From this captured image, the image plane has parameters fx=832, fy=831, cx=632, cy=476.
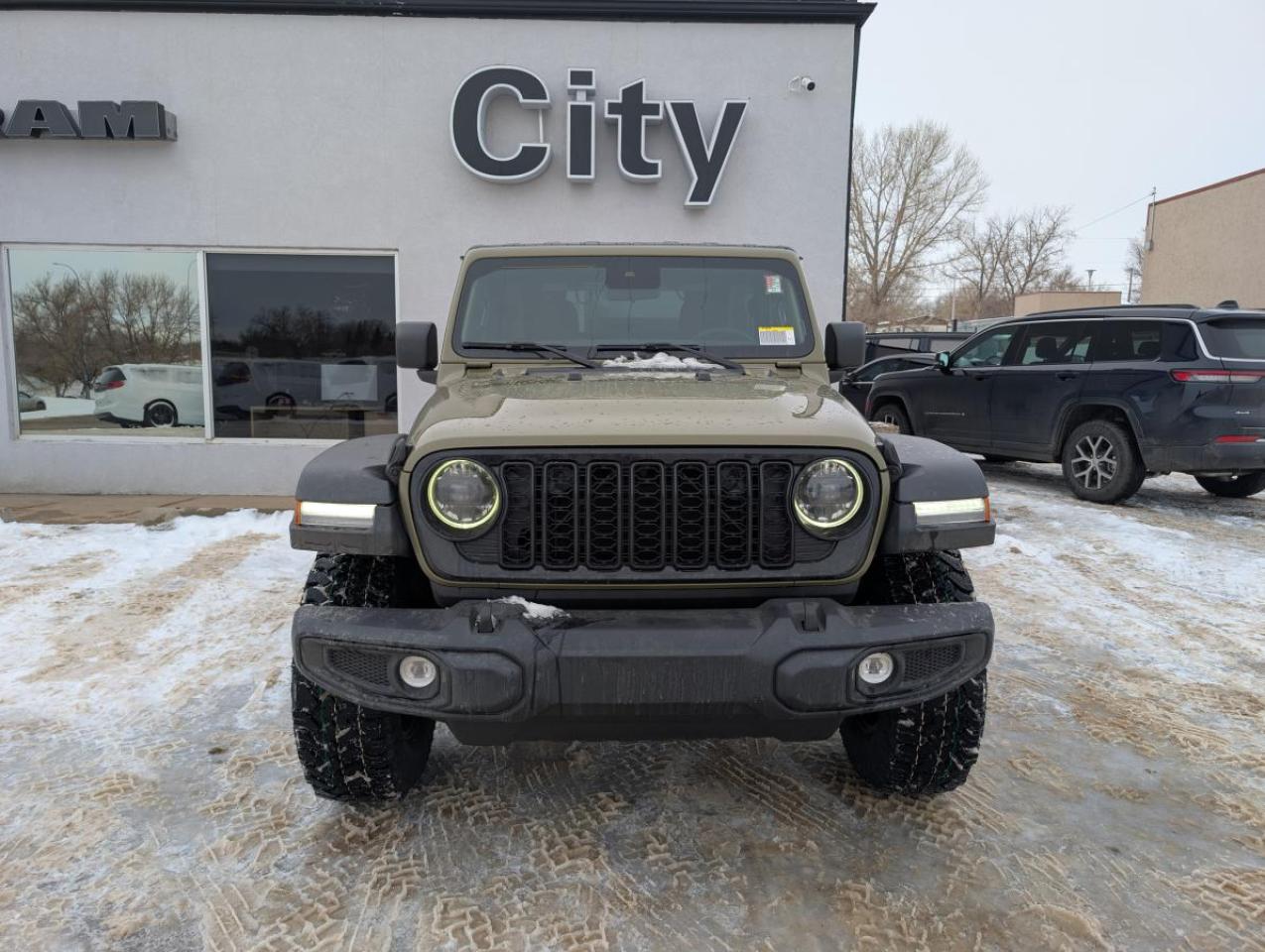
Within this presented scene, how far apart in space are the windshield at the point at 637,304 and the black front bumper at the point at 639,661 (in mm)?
1473

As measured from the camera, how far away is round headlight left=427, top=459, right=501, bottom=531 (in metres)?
2.25

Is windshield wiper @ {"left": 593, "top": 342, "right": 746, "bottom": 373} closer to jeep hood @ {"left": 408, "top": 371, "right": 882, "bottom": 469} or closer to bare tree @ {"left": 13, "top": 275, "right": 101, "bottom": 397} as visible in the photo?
jeep hood @ {"left": 408, "top": 371, "right": 882, "bottom": 469}

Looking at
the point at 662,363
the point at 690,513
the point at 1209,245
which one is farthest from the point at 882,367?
the point at 1209,245

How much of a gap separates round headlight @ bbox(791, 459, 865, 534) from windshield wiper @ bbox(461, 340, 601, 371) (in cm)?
114

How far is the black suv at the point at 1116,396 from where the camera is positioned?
6.99 meters

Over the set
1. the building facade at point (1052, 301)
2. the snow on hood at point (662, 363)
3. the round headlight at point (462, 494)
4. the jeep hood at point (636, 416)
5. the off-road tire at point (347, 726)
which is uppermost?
the building facade at point (1052, 301)

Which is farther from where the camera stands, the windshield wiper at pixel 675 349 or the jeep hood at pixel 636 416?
the windshield wiper at pixel 675 349

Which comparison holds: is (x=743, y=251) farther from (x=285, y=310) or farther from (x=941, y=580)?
(x=285, y=310)

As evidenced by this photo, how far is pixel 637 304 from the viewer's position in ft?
11.3

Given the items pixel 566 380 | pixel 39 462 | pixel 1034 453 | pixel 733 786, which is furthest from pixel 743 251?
pixel 39 462

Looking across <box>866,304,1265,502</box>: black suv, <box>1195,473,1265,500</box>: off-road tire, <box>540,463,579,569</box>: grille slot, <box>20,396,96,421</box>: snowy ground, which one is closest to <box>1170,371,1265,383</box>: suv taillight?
<box>866,304,1265,502</box>: black suv

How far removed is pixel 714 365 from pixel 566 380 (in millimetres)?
644

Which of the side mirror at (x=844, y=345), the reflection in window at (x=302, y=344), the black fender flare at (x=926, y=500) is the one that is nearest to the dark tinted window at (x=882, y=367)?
the reflection in window at (x=302, y=344)

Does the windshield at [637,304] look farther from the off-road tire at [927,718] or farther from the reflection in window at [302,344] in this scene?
the reflection in window at [302,344]
